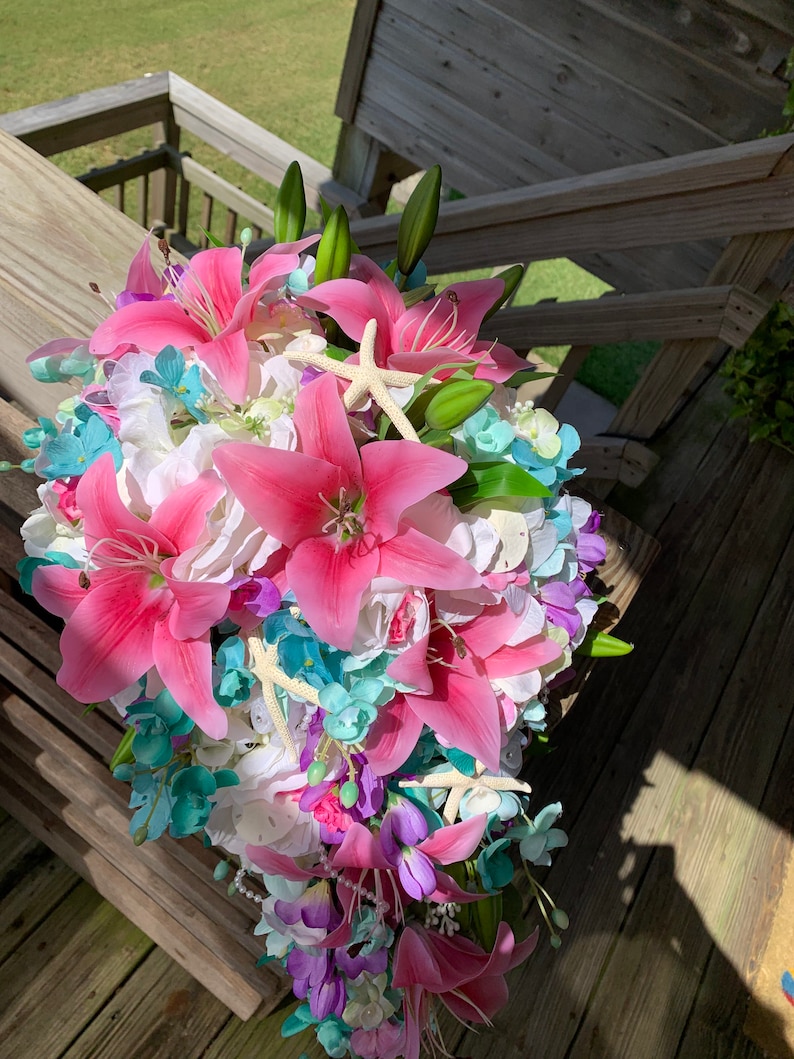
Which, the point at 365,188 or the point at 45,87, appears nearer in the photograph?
the point at 365,188

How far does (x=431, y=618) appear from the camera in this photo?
20.8 inches

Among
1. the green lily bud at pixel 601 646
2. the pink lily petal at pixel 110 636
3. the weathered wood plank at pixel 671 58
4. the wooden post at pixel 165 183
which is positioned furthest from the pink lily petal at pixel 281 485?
the wooden post at pixel 165 183

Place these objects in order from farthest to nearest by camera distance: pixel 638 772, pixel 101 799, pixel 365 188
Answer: pixel 365 188
pixel 638 772
pixel 101 799

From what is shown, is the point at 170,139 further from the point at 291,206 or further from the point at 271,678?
the point at 271,678

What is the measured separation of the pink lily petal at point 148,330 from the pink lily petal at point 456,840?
0.40 metres

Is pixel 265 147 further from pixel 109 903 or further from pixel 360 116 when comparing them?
pixel 109 903

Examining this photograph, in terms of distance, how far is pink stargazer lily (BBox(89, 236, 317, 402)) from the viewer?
0.51 meters

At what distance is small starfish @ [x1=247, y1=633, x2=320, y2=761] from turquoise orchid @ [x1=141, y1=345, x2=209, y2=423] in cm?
16

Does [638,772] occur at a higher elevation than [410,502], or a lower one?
lower

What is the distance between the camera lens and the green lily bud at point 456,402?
0.50m

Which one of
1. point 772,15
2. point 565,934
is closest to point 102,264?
point 565,934

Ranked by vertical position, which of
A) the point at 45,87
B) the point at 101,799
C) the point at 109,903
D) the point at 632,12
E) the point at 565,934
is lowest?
the point at 109,903

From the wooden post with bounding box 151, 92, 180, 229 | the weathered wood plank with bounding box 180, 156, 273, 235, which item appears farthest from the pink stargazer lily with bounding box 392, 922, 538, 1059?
the wooden post with bounding box 151, 92, 180, 229

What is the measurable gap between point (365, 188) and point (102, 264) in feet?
6.60
